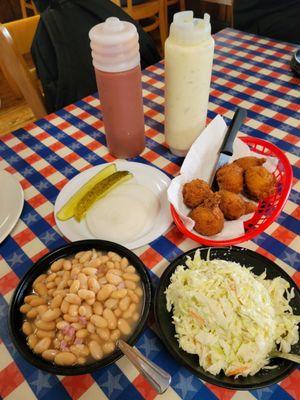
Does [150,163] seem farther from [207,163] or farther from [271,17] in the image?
[271,17]

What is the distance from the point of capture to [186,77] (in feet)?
3.51

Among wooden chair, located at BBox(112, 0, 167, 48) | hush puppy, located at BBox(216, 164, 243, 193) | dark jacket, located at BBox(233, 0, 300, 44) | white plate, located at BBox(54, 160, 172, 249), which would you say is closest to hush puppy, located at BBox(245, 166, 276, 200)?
hush puppy, located at BBox(216, 164, 243, 193)

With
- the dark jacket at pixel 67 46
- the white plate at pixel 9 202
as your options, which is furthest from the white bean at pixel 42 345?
the dark jacket at pixel 67 46

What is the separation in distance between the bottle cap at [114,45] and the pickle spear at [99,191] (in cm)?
35

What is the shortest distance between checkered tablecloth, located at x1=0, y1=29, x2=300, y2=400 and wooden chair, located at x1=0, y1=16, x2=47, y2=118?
1.25ft

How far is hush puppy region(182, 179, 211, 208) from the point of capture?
99cm

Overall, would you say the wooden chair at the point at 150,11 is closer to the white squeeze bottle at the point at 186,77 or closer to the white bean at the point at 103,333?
the white squeeze bottle at the point at 186,77

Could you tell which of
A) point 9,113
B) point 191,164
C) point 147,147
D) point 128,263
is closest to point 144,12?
point 9,113

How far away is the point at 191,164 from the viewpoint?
1101mm

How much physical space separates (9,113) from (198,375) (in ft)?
11.3

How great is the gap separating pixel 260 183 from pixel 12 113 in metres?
3.12

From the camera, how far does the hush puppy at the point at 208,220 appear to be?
37.0 inches

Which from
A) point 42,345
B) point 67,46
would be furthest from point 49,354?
point 67,46

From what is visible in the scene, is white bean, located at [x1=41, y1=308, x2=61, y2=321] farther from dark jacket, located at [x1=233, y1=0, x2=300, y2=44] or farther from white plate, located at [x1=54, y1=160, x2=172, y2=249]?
dark jacket, located at [x1=233, y1=0, x2=300, y2=44]
